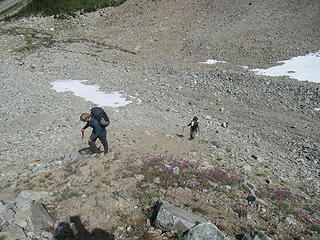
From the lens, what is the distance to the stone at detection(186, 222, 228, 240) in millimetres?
9555

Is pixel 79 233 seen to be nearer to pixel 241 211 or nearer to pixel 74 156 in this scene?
pixel 241 211

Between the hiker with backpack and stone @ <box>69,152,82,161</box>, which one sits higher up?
the hiker with backpack

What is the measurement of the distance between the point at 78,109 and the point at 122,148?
8903 millimetres

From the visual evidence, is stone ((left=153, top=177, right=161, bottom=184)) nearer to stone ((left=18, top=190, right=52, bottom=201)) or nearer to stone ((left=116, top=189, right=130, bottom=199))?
stone ((left=116, top=189, right=130, bottom=199))

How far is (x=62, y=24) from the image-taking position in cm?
5278

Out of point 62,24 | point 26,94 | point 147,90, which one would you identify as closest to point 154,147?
point 147,90

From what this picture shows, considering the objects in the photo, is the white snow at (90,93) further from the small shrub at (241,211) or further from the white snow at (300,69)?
the small shrub at (241,211)

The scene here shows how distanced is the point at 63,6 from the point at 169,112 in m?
43.3

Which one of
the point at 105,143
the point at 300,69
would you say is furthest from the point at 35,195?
the point at 300,69

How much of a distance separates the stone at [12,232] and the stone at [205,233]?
16.0 feet

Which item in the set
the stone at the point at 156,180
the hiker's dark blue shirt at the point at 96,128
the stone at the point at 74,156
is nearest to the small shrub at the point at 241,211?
the stone at the point at 156,180

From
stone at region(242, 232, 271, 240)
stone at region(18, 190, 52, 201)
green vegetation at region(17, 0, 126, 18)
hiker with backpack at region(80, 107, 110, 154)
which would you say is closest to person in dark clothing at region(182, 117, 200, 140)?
hiker with backpack at region(80, 107, 110, 154)

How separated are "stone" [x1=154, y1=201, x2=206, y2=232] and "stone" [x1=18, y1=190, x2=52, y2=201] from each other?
443cm

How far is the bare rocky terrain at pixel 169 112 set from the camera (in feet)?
40.8
